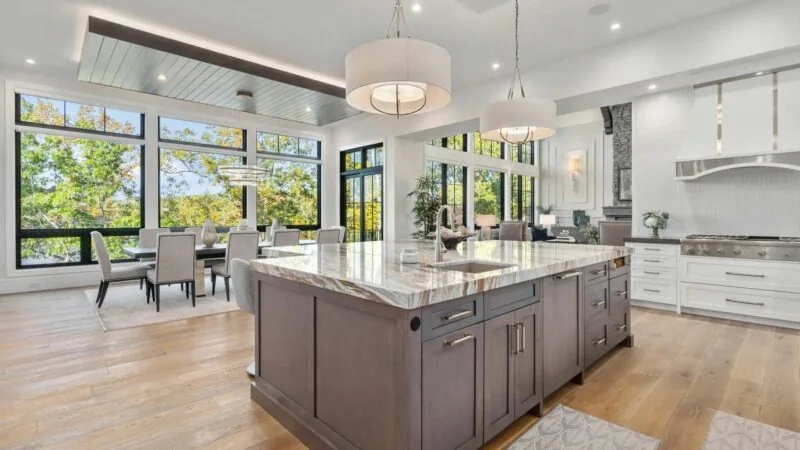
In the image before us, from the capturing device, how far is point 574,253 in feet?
9.10

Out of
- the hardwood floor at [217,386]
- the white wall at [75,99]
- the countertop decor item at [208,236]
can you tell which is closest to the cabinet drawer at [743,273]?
the hardwood floor at [217,386]

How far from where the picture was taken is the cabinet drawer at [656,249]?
14.6ft

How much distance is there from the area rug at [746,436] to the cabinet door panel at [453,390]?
1233 mm

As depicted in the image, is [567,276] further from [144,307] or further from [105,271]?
[105,271]

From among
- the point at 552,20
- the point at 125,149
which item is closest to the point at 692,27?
the point at 552,20

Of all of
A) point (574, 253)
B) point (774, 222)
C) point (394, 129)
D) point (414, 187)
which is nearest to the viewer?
point (574, 253)

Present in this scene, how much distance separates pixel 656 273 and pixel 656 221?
2.16 ft

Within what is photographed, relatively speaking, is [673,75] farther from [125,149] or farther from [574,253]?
[125,149]

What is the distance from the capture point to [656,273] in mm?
4617

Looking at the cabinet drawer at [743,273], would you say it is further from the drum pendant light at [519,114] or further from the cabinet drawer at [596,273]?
the drum pendant light at [519,114]

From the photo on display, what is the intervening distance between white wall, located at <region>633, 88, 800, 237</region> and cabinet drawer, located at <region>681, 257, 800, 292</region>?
69 centimetres

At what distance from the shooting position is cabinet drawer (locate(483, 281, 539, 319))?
1793mm

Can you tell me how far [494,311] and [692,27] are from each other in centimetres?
460

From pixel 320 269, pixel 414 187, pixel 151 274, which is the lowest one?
pixel 151 274
